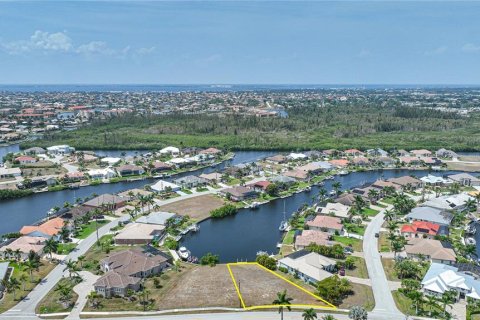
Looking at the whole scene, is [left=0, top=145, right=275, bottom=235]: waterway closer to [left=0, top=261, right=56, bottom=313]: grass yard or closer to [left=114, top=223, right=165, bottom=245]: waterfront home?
[left=0, top=261, right=56, bottom=313]: grass yard

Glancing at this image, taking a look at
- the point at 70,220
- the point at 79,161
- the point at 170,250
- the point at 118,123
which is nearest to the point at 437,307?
the point at 170,250

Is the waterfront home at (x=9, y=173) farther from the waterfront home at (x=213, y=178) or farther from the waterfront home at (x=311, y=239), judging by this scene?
the waterfront home at (x=311, y=239)

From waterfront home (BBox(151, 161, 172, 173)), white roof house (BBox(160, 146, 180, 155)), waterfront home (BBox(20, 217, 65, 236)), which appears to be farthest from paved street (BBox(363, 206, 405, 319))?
white roof house (BBox(160, 146, 180, 155))

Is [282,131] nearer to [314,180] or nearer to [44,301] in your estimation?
[314,180]

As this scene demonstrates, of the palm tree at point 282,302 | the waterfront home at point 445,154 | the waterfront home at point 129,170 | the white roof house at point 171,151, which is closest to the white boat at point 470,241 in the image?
the palm tree at point 282,302

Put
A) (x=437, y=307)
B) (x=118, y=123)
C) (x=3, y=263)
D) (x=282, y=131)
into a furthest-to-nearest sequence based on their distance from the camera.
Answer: (x=118, y=123) → (x=282, y=131) → (x=3, y=263) → (x=437, y=307)

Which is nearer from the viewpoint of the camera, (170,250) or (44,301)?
(44,301)

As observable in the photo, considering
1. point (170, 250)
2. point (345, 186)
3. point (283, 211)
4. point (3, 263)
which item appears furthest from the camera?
point (345, 186)
